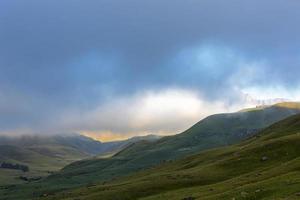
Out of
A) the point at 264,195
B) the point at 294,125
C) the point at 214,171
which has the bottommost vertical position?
the point at 264,195

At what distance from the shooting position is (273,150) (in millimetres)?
87750

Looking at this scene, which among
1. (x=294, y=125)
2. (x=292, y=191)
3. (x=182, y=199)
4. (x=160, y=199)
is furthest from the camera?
(x=294, y=125)

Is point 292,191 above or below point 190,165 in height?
below

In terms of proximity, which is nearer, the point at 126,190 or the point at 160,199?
the point at 160,199

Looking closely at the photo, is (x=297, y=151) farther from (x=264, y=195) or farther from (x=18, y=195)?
(x=18, y=195)

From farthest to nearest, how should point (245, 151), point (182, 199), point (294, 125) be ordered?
point (294, 125), point (245, 151), point (182, 199)

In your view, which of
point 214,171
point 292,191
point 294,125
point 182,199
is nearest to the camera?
point 292,191

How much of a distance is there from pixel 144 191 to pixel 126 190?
11.3 ft

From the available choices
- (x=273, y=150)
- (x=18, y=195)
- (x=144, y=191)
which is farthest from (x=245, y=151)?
(x=18, y=195)

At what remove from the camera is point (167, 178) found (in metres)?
87.4

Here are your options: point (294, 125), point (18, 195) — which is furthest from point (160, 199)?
point (18, 195)

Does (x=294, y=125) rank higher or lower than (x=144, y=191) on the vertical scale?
higher

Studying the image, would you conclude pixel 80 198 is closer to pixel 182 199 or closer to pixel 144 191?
pixel 144 191

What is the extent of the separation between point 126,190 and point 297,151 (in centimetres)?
2865
